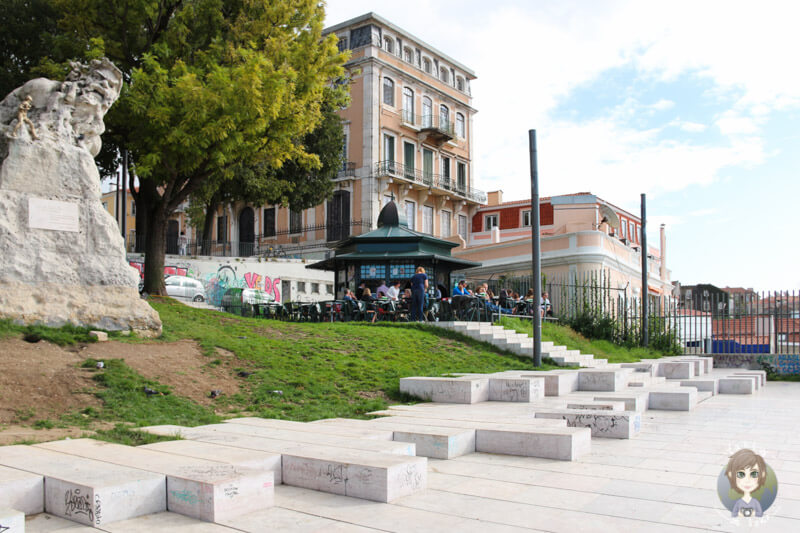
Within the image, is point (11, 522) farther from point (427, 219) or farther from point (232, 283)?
point (427, 219)

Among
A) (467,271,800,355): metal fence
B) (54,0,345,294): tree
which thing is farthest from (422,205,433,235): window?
(54,0,345,294): tree

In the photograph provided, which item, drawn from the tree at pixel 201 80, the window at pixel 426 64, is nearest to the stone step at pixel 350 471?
the tree at pixel 201 80

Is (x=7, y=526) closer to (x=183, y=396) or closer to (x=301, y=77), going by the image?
(x=183, y=396)

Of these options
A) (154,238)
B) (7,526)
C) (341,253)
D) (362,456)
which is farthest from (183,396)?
(341,253)

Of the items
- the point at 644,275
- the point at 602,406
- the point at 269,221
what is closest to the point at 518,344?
the point at 644,275

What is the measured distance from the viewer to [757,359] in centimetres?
1966

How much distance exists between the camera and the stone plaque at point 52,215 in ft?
35.0

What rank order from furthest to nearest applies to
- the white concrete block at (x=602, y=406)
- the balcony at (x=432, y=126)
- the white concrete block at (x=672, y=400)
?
the balcony at (x=432, y=126) < the white concrete block at (x=672, y=400) < the white concrete block at (x=602, y=406)

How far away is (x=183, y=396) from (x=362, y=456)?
467 centimetres

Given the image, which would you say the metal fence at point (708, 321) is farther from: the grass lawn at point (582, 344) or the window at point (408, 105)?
the window at point (408, 105)

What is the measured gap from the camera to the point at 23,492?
13.3 feet

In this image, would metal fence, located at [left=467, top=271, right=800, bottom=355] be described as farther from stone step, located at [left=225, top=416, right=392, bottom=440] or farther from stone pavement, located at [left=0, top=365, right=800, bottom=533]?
stone step, located at [left=225, top=416, right=392, bottom=440]

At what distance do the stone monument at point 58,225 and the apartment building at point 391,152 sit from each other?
86.6ft

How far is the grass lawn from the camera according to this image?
1853cm
